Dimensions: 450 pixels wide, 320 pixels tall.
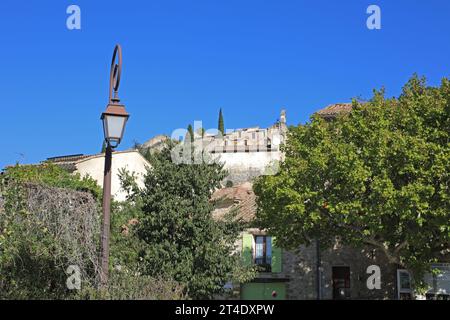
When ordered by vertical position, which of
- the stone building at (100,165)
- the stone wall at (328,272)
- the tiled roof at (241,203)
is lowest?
the stone wall at (328,272)

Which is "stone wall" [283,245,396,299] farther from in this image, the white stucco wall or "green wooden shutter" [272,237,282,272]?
the white stucco wall

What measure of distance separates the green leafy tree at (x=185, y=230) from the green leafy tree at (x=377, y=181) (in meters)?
6.26

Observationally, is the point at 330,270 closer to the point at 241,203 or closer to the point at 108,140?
the point at 241,203

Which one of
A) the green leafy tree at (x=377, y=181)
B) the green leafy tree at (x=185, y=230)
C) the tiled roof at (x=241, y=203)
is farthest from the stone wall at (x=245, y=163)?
the green leafy tree at (x=185, y=230)

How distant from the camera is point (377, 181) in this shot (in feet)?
62.9

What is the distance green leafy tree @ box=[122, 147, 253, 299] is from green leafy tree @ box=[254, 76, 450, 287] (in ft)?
20.6

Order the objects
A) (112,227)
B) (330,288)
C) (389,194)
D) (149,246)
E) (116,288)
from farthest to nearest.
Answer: (330,288), (389,194), (149,246), (112,227), (116,288)

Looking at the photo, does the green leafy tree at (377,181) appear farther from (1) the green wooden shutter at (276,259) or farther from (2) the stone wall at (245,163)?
(2) the stone wall at (245,163)

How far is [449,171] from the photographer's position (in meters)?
19.0

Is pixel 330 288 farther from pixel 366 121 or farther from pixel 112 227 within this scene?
pixel 112 227

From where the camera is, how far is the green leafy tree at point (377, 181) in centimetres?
1911

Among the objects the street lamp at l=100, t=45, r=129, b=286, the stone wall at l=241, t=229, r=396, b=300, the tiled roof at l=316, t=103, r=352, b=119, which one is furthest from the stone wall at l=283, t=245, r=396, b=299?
the street lamp at l=100, t=45, r=129, b=286
